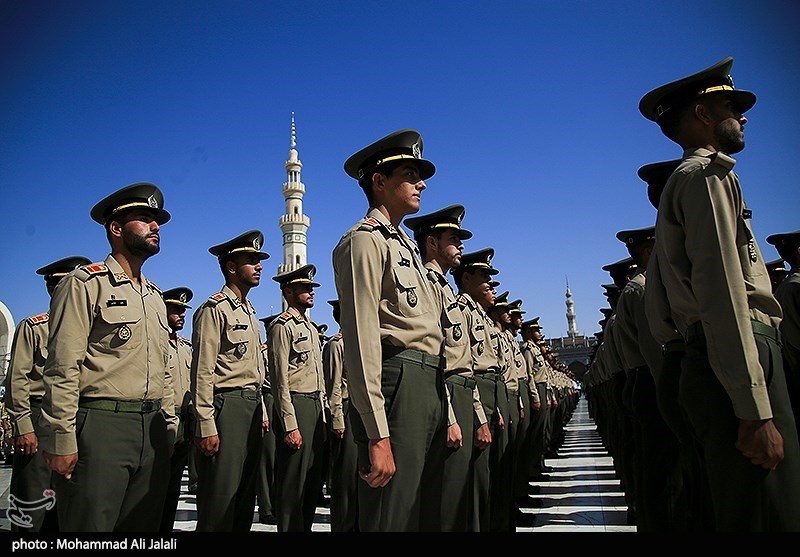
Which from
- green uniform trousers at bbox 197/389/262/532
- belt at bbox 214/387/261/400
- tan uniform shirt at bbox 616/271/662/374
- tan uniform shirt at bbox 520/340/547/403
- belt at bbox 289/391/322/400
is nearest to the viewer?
tan uniform shirt at bbox 616/271/662/374

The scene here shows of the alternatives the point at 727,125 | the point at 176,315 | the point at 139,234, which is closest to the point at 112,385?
the point at 139,234

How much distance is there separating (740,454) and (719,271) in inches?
26.5

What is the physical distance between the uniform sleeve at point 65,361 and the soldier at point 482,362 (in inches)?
93.1

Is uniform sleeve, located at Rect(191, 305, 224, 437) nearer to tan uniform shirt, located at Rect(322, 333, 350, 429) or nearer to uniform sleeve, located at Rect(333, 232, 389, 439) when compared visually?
uniform sleeve, located at Rect(333, 232, 389, 439)

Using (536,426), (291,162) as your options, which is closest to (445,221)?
(536,426)

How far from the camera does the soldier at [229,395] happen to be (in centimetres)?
453

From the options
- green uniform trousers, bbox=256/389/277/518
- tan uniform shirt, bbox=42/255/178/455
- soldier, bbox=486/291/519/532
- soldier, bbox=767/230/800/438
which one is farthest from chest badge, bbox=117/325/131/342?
soldier, bbox=767/230/800/438

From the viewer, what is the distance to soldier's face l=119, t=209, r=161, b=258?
3883mm

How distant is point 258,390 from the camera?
513 cm

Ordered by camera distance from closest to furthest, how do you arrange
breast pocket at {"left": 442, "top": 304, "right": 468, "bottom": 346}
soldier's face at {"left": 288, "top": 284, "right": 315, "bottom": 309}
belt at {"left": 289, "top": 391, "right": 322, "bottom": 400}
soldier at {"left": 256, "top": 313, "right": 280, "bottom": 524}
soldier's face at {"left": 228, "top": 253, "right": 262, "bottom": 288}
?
1. breast pocket at {"left": 442, "top": 304, "right": 468, "bottom": 346}
2. soldier's face at {"left": 228, "top": 253, "right": 262, "bottom": 288}
3. belt at {"left": 289, "top": 391, "right": 322, "bottom": 400}
4. soldier at {"left": 256, "top": 313, "right": 280, "bottom": 524}
5. soldier's face at {"left": 288, "top": 284, "right": 315, "bottom": 309}

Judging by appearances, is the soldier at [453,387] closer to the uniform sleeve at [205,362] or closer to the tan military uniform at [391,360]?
the tan military uniform at [391,360]

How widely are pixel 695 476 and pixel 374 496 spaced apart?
159cm

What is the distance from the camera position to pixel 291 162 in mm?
58875

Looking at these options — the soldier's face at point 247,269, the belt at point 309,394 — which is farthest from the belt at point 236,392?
the belt at point 309,394
